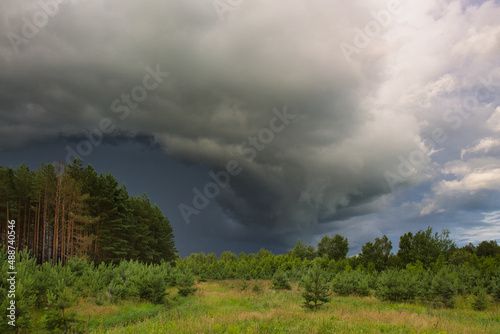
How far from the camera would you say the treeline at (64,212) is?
1435 inches

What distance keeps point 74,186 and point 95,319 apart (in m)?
27.1

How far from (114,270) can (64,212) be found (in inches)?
638

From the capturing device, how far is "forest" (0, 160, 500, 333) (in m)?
15.7

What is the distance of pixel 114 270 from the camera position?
26.1 metres

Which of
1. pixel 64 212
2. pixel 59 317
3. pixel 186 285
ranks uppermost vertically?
pixel 64 212

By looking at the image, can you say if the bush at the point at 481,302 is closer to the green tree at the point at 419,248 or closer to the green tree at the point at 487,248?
the green tree at the point at 419,248

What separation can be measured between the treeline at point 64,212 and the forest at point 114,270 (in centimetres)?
16

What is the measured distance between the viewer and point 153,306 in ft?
69.6

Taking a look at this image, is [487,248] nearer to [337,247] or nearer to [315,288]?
[337,247]

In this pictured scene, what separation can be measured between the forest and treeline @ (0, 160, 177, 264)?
16cm

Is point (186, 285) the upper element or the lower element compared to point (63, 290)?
lower

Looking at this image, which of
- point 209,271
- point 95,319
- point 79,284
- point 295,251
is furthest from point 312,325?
Result: point 295,251

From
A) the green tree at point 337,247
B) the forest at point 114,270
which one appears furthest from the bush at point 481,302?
the green tree at point 337,247

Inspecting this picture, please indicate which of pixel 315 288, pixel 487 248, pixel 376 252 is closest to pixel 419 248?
pixel 376 252
